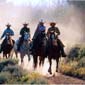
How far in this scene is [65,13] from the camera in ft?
193

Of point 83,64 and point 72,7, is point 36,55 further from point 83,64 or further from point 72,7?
point 72,7

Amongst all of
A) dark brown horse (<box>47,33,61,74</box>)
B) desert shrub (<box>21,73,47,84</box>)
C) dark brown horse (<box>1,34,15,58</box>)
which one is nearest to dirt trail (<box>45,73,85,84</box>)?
desert shrub (<box>21,73,47,84</box>)

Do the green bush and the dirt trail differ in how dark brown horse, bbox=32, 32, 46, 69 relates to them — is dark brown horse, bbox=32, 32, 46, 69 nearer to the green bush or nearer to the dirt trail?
the dirt trail

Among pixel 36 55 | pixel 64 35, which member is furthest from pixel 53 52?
pixel 64 35

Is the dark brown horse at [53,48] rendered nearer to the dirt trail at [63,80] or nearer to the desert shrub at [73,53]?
the dirt trail at [63,80]

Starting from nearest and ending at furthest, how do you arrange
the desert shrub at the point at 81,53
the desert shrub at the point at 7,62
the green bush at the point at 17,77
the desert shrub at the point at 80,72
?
the green bush at the point at 17,77 → the desert shrub at the point at 80,72 → the desert shrub at the point at 7,62 → the desert shrub at the point at 81,53

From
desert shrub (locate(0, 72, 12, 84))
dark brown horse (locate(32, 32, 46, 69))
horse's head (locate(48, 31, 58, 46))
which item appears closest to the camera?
desert shrub (locate(0, 72, 12, 84))

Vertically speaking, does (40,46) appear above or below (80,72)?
above

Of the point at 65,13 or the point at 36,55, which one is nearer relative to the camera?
the point at 36,55

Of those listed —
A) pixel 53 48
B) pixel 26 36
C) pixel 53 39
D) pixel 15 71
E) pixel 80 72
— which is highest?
pixel 26 36

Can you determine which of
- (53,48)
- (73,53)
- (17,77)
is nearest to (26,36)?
(53,48)

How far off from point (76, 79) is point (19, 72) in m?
2.80

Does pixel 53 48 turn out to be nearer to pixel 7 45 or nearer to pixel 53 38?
pixel 53 38

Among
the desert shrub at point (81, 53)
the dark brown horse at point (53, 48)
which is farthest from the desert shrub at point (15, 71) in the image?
the desert shrub at point (81, 53)
